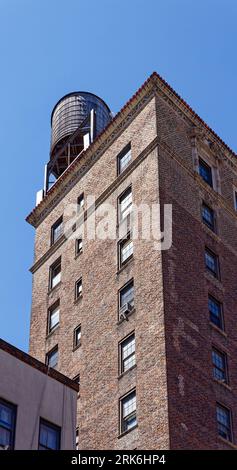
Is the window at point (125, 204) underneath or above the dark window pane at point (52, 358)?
above

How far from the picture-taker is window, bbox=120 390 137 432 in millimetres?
44906

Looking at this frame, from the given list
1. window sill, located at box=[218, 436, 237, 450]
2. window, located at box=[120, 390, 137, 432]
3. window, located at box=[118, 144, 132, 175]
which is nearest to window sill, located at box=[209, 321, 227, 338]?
window, located at box=[120, 390, 137, 432]

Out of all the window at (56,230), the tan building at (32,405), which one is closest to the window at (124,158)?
the window at (56,230)

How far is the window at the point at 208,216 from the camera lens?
5475cm

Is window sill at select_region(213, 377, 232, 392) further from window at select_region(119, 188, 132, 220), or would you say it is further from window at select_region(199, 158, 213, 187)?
window at select_region(199, 158, 213, 187)

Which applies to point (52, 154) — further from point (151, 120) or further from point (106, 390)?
point (106, 390)

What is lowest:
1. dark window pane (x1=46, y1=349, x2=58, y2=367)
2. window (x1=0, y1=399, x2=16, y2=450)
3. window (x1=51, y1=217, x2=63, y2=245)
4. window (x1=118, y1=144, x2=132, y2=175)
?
window (x1=0, y1=399, x2=16, y2=450)

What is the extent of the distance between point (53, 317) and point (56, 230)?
6.59 m

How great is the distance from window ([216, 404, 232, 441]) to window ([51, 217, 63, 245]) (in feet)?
59.5

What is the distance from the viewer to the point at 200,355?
46844mm

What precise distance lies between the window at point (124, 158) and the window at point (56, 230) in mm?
6365

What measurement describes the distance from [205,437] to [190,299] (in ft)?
25.1

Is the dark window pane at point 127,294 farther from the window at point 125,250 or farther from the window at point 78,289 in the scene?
the window at point 78,289

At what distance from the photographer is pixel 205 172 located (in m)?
57.6
